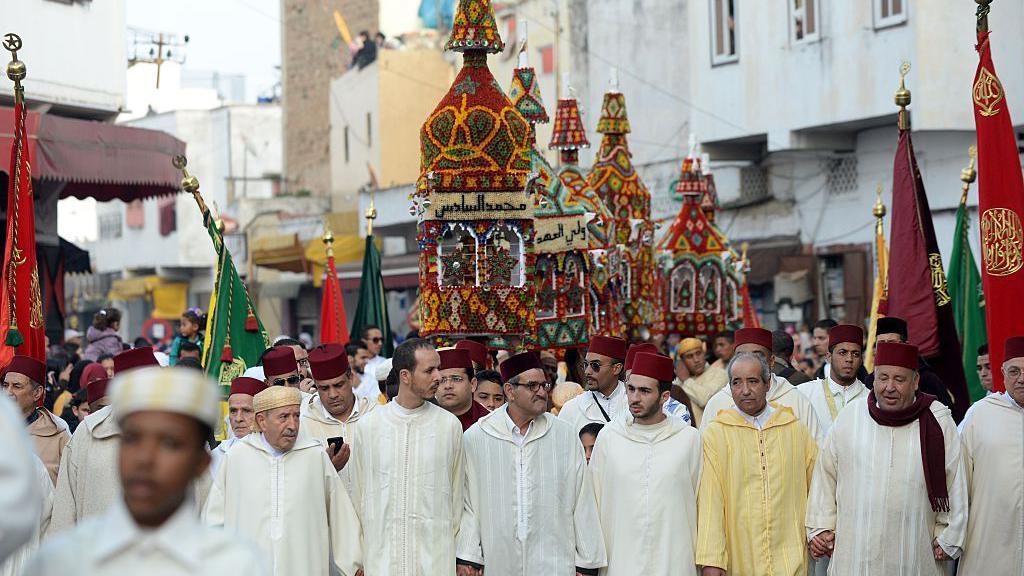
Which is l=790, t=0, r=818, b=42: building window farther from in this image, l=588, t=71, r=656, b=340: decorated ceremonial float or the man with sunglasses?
the man with sunglasses

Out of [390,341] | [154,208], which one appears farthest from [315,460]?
[154,208]

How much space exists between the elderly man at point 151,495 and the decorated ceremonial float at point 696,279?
45.7ft

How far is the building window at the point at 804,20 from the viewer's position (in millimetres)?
21312

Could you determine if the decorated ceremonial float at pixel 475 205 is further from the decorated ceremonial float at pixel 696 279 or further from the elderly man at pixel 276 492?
the elderly man at pixel 276 492

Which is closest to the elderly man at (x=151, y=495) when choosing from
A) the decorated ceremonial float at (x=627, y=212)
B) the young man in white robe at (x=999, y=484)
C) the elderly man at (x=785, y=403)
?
the elderly man at (x=785, y=403)

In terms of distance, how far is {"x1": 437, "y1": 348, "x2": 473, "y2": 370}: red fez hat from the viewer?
7906mm

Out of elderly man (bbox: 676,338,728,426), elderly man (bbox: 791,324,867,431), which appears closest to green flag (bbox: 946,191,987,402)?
elderly man (bbox: 676,338,728,426)

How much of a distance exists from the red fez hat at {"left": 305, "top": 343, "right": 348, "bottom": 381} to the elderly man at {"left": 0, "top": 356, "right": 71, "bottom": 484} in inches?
48.3

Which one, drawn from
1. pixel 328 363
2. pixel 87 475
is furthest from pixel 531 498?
pixel 87 475

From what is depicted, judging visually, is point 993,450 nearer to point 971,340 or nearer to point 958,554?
point 958,554

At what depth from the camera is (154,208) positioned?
44.8m

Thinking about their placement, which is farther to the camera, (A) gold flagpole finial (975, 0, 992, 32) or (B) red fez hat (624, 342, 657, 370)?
(A) gold flagpole finial (975, 0, 992, 32)

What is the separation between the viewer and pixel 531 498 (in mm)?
7492

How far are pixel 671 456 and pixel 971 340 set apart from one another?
5.09 metres
